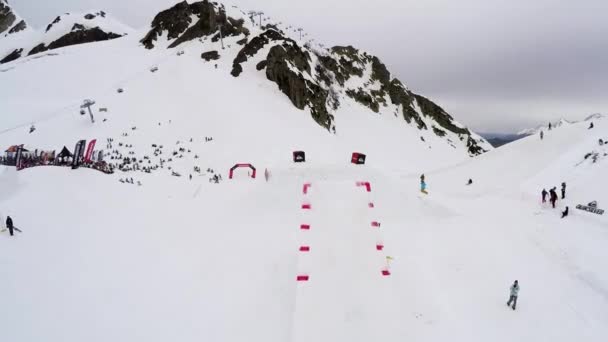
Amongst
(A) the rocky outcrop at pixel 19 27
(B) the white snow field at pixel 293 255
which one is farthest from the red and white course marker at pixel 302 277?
(A) the rocky outcrop at pixel 19 27

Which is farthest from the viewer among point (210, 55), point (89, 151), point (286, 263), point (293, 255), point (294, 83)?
point (210, 55)

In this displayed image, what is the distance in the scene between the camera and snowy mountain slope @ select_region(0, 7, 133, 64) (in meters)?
88.2

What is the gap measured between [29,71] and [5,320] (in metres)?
61.7

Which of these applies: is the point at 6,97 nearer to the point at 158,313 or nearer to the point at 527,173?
the point at 158,313

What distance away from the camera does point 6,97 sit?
4438cm

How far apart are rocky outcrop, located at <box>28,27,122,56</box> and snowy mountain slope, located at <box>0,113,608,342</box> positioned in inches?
3651

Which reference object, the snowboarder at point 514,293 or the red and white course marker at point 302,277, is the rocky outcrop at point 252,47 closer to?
the red and white course marker at point 302,277

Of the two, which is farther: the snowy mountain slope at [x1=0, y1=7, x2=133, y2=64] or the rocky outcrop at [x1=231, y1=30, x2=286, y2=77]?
the snowy mountain slope at [x1=0, y1=7, x2=133, y2=64]

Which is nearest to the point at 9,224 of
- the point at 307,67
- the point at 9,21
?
the point at 307,67

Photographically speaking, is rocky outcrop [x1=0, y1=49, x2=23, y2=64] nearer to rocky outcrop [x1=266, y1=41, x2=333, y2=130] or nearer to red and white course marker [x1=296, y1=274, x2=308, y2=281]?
rocky outcrop [x1=266, y1=41, x2=333, y2=130]

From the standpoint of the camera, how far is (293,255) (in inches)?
561

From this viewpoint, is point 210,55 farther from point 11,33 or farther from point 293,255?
point 11,33

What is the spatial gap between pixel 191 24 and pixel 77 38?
1871 inches

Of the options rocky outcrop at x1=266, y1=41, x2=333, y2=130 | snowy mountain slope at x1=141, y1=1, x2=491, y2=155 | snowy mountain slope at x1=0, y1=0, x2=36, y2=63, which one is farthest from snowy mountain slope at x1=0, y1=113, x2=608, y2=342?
snowy mountain slope at x1=0, y1=0, x2=36, y2=63
